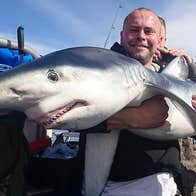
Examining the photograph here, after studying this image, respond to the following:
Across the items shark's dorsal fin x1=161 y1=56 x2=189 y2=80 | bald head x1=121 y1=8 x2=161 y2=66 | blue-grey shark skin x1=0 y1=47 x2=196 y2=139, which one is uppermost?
bald head x1=121 y1=8 x2=161 y2=66

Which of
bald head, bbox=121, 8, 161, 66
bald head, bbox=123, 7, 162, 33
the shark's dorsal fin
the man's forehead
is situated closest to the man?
the shark's dorsal fin

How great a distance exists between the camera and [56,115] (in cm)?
196

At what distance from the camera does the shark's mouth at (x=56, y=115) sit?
6.40 ft

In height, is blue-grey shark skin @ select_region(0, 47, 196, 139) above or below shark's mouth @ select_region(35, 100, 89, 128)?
above

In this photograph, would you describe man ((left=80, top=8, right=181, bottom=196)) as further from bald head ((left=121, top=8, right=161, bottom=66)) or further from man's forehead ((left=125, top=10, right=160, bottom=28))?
man's forehead ((left=125, top=10, right=160, bottom=28))

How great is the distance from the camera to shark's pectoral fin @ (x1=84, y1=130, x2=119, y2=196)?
2725 mm

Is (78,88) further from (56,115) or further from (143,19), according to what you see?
(143,19)

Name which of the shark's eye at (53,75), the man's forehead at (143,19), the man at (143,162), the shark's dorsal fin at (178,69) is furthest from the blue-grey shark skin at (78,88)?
the man's forehead at (143,19)

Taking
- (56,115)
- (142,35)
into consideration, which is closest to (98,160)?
(56,115)

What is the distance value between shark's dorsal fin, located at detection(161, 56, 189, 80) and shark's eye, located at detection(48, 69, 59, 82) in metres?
1.35

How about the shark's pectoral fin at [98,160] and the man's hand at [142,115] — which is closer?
the man's hand at [142,115]

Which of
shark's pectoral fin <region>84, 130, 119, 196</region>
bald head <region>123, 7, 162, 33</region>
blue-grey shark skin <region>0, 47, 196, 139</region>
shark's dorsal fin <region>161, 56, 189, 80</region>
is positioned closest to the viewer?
blue-grey shark skin <region>0, 47, 196, 139</region>

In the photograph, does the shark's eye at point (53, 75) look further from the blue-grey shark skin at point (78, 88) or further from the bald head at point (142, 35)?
the bald head at point (142, 35)

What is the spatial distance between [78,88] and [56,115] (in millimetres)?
178
